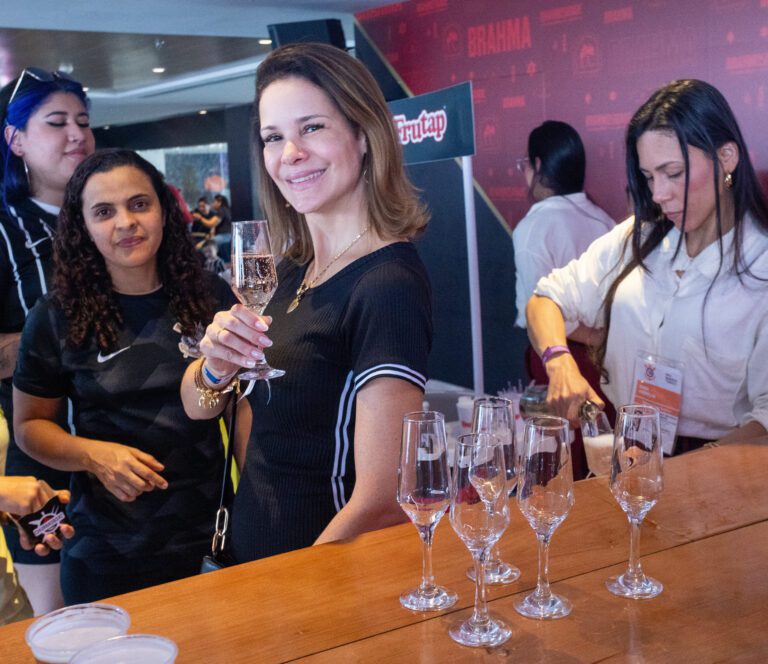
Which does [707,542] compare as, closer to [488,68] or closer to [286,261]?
[286,261]

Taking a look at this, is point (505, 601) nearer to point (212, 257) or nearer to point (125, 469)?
point (125, 469)

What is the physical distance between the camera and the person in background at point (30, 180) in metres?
2.66

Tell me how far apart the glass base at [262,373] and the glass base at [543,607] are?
0.59 m

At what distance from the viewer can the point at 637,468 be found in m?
1.29

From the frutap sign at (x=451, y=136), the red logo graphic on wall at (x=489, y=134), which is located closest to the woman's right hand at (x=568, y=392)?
the frutap sign at (x=451, y=136)

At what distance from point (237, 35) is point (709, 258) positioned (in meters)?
7.54

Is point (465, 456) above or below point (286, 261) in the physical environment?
below

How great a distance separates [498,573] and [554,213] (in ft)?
11.0

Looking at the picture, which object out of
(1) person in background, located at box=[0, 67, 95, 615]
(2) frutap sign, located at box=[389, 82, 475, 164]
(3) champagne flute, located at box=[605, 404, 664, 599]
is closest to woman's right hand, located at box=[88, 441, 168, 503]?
(1) person in background, located at box=[0, 67, 95, 615]

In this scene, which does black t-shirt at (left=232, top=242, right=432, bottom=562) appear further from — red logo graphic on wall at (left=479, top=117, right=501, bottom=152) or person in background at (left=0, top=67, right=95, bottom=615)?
red logo graphic on wall at (left=479, top=117, right=501, bottom=152)

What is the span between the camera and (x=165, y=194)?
2.44 meters

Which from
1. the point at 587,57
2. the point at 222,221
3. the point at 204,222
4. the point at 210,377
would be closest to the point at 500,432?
the point at 210,377

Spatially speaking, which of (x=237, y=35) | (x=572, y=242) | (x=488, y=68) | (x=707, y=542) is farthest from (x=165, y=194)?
(x=237, y=35)

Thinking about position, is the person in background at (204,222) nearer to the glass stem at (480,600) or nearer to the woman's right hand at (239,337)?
the woman's right hand at (239,337)
